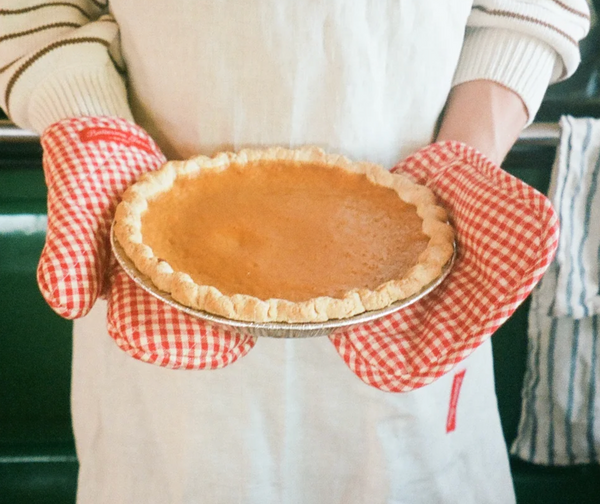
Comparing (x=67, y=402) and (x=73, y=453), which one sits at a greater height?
(x=67, y=402)

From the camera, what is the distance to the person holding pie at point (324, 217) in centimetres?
58

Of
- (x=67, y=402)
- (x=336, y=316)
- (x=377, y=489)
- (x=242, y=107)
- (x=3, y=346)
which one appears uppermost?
(x=242, y=107)

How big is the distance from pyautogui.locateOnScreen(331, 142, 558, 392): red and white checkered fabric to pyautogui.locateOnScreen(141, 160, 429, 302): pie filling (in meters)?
0.06

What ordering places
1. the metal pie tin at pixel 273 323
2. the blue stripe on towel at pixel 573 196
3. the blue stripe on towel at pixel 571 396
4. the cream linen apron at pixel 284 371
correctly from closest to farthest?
the metal pie tin at pixel 273 323
the cream linen apron at pixel 284 371
the blue stripe on towel at pixel 573 196
the blue stripe on towel at pixel 571 396

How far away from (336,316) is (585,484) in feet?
3.79

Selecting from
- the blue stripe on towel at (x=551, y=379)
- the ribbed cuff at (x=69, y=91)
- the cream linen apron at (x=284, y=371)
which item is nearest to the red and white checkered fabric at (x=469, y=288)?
the cream linen apron at (x=284, y=371)

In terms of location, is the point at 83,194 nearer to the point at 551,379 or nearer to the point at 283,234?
the point at 283,234

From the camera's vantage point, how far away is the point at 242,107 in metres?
0.70

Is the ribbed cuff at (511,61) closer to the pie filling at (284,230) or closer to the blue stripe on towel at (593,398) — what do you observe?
the pie filling at (284,230)

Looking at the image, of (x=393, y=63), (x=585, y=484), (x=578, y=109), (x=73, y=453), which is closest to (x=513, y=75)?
(x=393, y=63)

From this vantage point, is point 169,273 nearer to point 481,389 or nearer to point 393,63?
point 393,63

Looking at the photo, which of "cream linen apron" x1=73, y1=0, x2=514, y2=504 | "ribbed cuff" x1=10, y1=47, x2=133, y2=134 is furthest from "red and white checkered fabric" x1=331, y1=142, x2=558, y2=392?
"ribbed cuff" x1=10, y1=47, x2=133, y2=134

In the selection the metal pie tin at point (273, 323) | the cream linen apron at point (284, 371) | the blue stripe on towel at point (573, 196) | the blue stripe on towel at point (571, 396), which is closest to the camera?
the metal pie tin at point (273, 323)

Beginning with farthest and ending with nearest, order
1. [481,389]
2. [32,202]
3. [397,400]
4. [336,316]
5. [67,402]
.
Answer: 1. [67,402]
2. [32,202]
3. [481,389]
4. [397,400]
5. [336,316]
